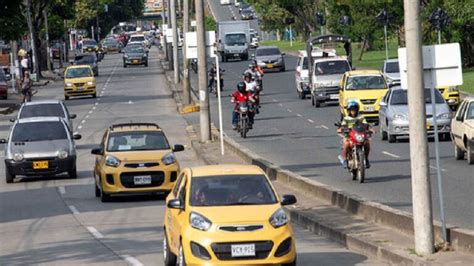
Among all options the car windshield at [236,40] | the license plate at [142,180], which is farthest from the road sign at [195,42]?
the car windshield at [236,40]

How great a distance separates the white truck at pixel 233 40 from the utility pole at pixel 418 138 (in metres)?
85.0

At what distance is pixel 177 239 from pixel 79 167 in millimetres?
22751

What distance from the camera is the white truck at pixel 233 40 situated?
10312 cm

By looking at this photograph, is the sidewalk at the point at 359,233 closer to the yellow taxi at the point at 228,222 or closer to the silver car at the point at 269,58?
the yellow taxi at the point at 228,222

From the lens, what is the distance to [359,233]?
20.0 meters

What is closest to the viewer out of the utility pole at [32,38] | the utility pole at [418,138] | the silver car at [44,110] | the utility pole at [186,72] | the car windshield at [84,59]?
the utility pole at [418,138]

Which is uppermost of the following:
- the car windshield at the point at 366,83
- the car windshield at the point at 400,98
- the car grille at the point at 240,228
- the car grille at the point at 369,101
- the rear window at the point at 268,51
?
the rear window at the point at 268,51

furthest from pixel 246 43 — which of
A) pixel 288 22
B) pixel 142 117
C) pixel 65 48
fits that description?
pixel 142 117

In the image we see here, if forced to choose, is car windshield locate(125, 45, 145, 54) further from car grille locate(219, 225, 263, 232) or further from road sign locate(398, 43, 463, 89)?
car grille locate(219, 225, 263, 232)

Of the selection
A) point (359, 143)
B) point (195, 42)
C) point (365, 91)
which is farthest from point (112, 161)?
point (365, 91)

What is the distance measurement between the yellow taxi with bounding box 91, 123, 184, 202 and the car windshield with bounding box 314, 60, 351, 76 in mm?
27594

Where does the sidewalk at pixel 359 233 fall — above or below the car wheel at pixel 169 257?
below

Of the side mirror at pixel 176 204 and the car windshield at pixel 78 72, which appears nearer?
the side mirror at pixel 176 204

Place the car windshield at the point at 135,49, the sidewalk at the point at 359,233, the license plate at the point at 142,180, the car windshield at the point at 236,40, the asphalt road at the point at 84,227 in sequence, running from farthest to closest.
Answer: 1. the car windshield at the point at 135,49
2. the car windshield at the point at 236,40
3. the license plate at the point at 142,180
4. the asphalt road at the point at 84,227
5. the sidewalk at the point at 359,233
